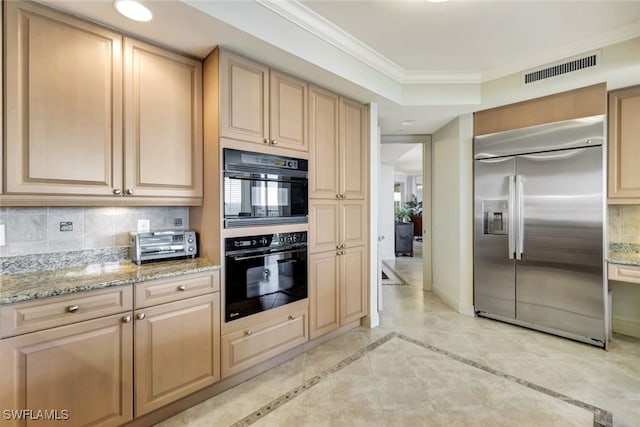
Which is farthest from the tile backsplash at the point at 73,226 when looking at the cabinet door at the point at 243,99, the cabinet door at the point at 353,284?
the cabinet door at the point at 353,284

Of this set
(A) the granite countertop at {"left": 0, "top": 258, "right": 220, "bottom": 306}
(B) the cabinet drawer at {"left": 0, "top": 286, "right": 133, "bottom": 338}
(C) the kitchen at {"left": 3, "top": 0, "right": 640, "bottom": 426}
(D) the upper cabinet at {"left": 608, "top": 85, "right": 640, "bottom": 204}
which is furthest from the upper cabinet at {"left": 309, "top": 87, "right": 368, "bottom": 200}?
(D) the upper cabinet at {"left": 608, "top": 85, "right": 640, "bottom": 204}

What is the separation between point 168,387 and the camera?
70.5 inches

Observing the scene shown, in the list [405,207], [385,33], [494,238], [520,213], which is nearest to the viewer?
[385,33]

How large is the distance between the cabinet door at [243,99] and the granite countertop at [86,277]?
0.94 m

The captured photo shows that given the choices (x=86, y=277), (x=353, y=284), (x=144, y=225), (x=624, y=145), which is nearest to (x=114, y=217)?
(x=144, y=225)

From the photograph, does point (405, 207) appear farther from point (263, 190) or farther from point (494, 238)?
point (263, 190)

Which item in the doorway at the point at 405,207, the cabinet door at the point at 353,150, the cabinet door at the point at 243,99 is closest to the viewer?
the cabinet door at the point at 243,99

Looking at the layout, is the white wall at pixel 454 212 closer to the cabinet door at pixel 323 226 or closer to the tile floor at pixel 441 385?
the tile floor at pixel 441 385

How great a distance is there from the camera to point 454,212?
147 inches

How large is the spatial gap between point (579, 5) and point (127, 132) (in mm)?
3186

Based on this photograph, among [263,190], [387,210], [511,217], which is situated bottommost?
[511,217]

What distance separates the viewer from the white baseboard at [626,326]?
297 cm

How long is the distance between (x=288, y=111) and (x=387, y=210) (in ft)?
16.8

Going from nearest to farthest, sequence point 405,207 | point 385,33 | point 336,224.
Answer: point 385,33 < point 336,224 < point 405,207
